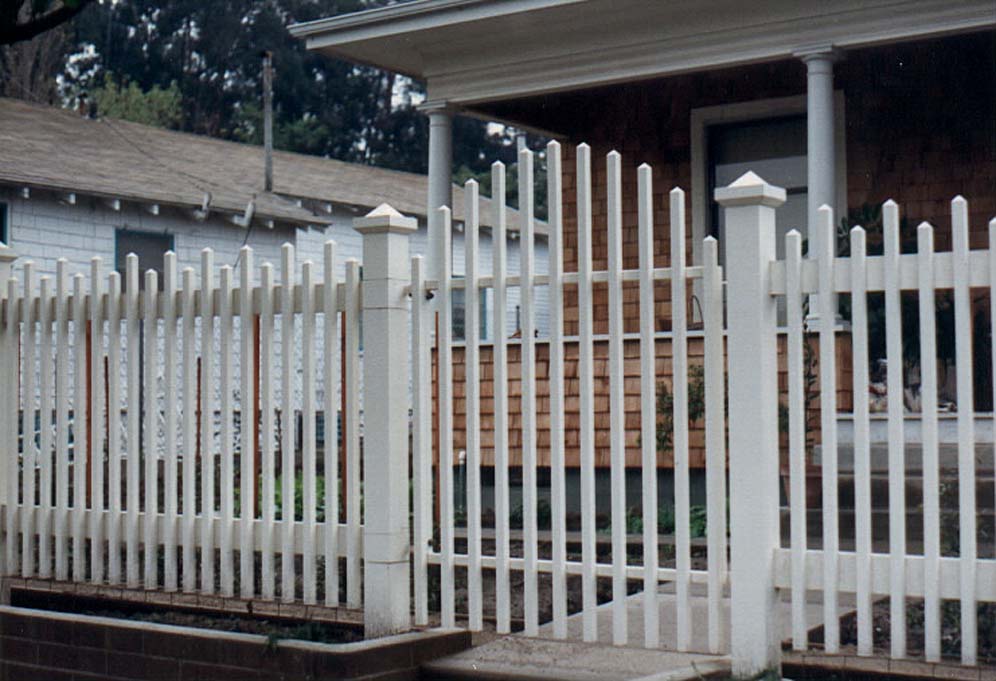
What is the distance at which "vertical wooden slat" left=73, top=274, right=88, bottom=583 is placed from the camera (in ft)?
21.8

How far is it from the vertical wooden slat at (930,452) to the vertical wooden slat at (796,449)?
0.42 metres

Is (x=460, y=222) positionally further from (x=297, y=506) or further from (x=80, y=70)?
(x=80, y=70)

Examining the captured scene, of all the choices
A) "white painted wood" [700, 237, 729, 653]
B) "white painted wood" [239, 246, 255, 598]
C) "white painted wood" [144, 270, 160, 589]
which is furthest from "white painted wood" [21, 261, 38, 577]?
"white painted wood" [700, 237, 729, 653]

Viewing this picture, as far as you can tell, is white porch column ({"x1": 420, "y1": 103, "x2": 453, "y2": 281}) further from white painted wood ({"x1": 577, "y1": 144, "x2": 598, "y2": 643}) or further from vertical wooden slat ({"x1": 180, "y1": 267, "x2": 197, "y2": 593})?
white painted wood ({"x1": 577, "y1": 144, "x2": 598, "y2": 643})

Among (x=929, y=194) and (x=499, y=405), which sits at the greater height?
(x=929, y=194)

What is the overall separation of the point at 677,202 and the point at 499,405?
3.59 feet

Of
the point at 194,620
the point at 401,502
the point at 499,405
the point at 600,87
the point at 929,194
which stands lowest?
the point at 194,620

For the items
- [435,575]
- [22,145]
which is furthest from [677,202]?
[22,145]

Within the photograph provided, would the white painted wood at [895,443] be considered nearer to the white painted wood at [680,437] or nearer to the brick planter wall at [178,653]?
the white painted wood at [680,437]

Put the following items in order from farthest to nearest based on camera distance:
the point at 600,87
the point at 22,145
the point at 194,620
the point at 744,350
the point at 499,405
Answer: the point at 22,145 → the point at 600,87 → the point at 194,620 → the point at 499,405 → the point at 744,350

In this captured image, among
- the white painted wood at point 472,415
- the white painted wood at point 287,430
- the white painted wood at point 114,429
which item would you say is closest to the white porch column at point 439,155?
the white painted wood at point 114,429

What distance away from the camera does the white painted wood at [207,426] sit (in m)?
6.18

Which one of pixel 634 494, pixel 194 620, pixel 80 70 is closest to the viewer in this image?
pixel 194 620

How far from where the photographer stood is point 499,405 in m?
5.56
